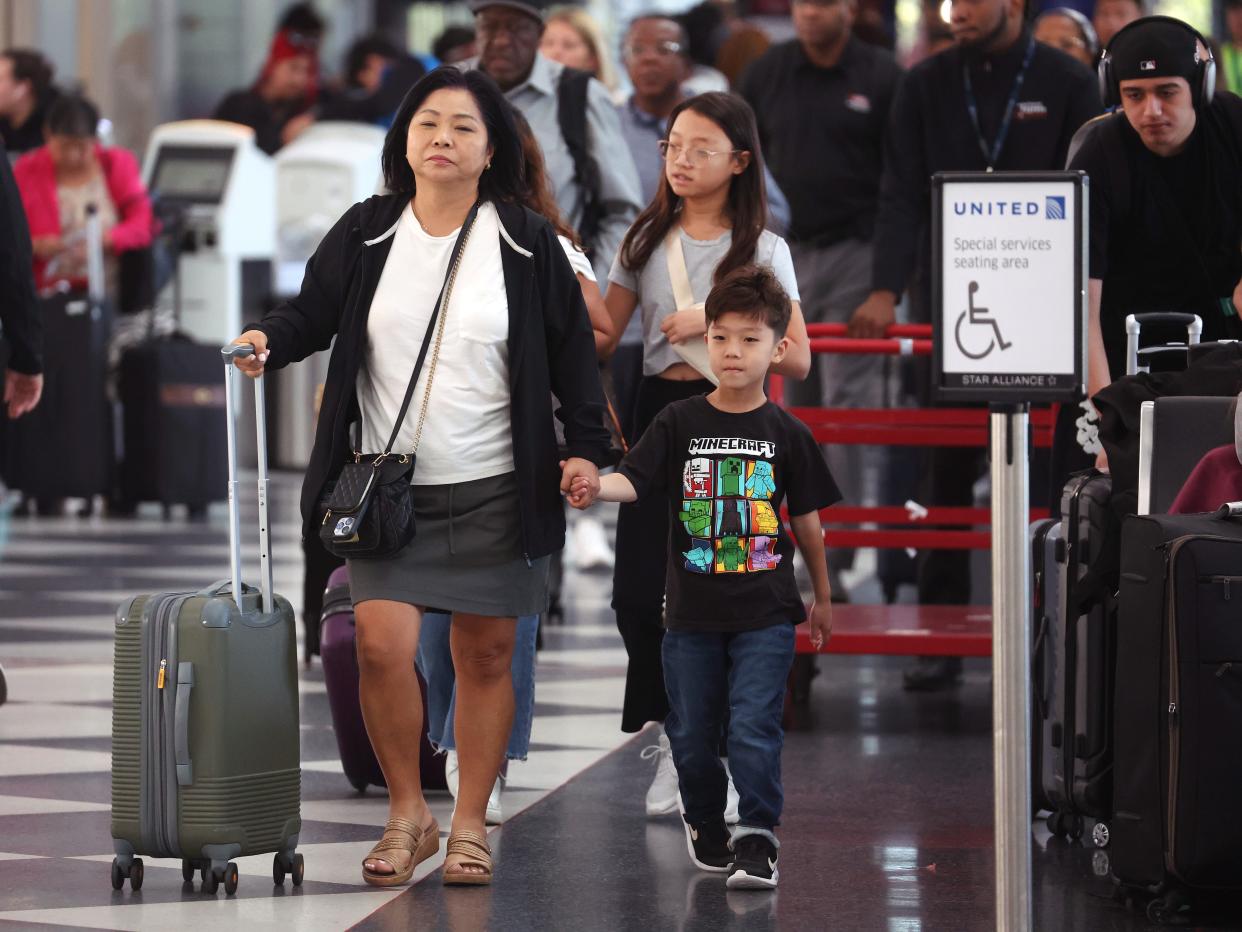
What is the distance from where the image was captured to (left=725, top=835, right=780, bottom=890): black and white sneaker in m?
4.34

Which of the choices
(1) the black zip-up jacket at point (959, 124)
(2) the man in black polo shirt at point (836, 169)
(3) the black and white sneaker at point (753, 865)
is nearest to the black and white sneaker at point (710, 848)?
(3) the black and white sneaker at point (753, 865)

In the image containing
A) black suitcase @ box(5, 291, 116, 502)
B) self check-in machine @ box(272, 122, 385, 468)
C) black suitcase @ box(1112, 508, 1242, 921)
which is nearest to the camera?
black suitcase @ box(1112, 508, 1242, 921)

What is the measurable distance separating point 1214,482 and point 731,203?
128 cm

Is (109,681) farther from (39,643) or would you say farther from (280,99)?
(280,99)

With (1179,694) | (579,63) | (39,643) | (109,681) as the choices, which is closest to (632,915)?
(1179,694)

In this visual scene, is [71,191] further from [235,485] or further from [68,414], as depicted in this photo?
[235,485]

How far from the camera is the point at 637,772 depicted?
221 inches

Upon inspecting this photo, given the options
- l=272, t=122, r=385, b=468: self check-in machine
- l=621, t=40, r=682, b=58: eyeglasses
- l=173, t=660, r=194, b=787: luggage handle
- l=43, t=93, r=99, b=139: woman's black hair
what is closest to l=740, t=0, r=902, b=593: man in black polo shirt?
l=621, t=40, r=682, b=58: eyeglasses

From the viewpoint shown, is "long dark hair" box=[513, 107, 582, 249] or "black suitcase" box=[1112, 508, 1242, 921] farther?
"long dark hair" box=[513, 107, 582, 249]

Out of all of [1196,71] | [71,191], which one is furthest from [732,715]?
[71,191]

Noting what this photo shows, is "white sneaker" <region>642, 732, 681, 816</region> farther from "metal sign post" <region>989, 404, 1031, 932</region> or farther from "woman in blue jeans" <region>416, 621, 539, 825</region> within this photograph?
"metal sign post" <region>989, 404, 1031, 932</region>

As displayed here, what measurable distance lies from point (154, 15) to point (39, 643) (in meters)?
10.2

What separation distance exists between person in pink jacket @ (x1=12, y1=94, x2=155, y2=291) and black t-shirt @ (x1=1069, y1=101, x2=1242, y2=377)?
7.69 m

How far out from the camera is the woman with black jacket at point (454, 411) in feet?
14.3
